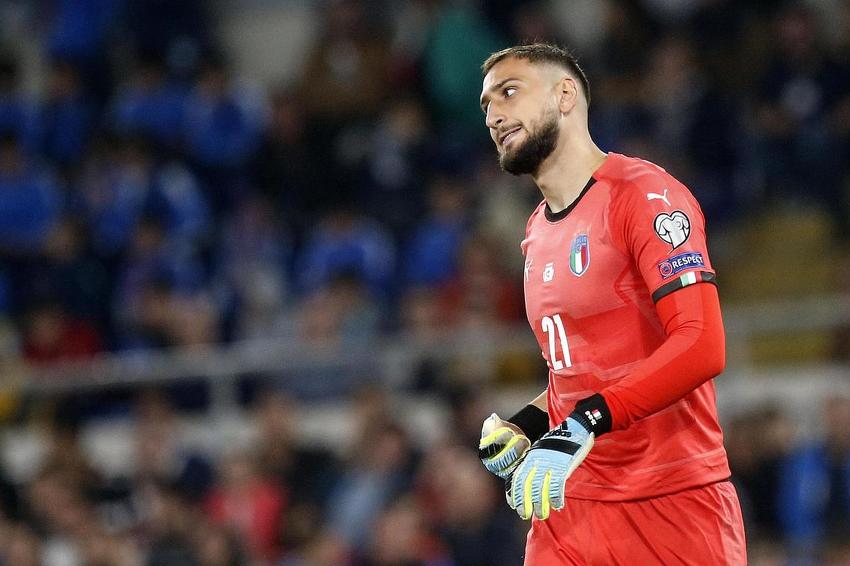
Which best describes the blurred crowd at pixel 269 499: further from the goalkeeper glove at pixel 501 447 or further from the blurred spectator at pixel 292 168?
the goalkeeper glove at pixel 501 447

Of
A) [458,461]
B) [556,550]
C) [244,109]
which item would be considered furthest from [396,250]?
[556,550]

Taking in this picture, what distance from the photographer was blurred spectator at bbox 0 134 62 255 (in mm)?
13531

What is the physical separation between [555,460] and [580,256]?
0.78m

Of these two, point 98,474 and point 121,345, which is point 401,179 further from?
point 98,474

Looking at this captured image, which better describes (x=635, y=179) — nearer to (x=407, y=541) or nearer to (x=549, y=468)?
(x=549, y=468)

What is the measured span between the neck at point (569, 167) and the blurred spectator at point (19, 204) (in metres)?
9.35

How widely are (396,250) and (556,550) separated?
7.60 m

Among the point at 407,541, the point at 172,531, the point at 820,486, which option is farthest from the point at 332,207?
the point at 820,486

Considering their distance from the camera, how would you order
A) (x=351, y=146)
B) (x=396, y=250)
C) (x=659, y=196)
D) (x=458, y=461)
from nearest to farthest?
1. (x=659, y=196)
2. (x=458, y=461)
3. (x=396, y=250)
4. (x=351, y=146)

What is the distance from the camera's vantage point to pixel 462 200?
11.9 m

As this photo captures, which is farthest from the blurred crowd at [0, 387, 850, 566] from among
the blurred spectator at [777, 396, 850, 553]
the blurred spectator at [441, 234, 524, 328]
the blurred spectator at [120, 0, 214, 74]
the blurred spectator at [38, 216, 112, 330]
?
the blurred spectator at [120, 0, 214, 74]

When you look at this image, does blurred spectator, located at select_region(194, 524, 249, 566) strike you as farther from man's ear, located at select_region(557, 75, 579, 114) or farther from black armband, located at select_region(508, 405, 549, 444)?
man's ear, located at select_region(557, 75, 579, 114)

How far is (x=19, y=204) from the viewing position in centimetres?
1362

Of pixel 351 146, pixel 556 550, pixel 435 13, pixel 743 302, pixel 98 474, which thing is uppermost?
pixel 435 13
